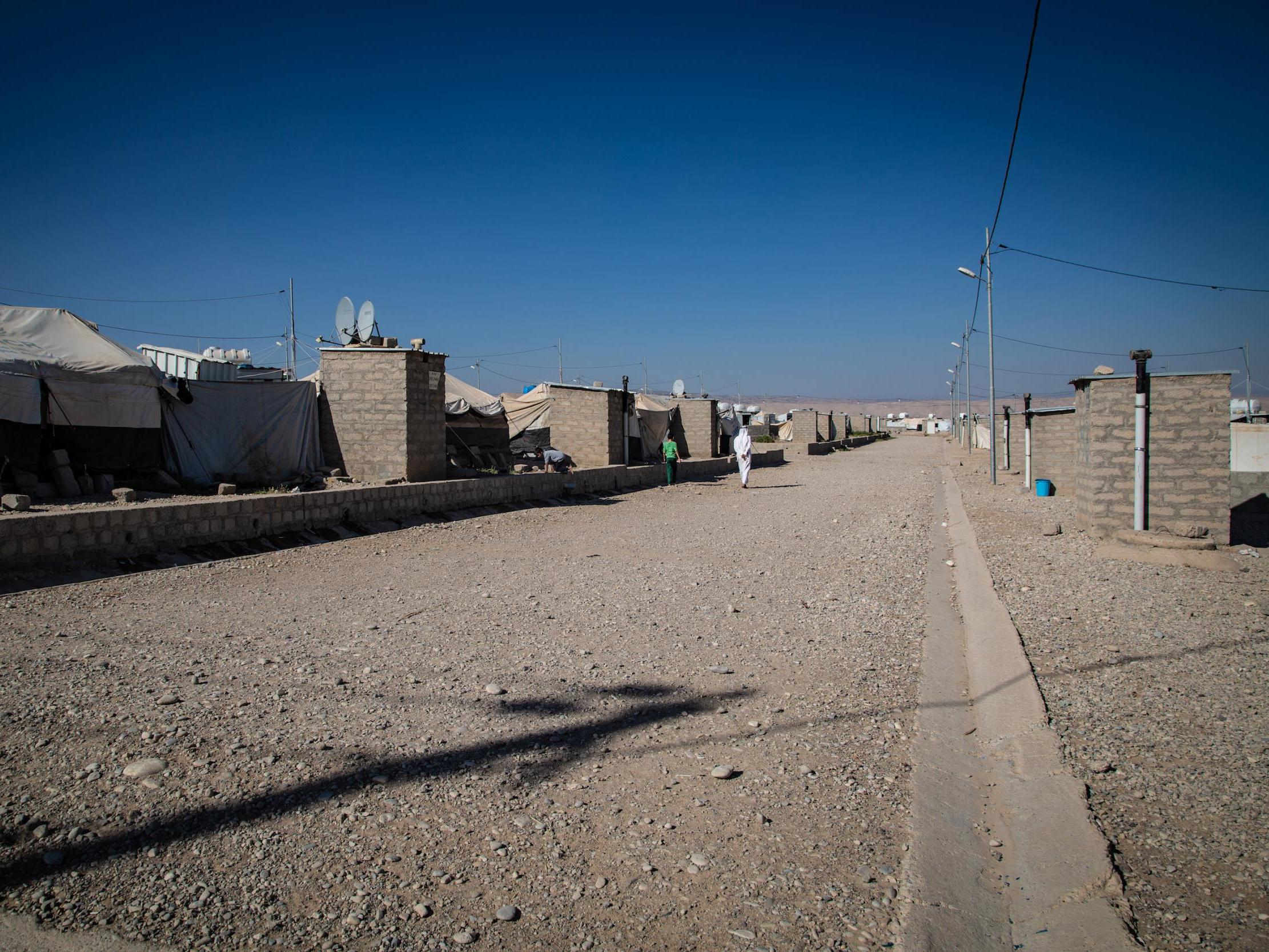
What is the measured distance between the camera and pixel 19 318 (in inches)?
462

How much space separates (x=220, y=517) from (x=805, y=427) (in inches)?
1656

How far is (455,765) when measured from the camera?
3.49 m

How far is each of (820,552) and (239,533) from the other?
23.0 feet

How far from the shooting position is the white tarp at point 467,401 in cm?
1783

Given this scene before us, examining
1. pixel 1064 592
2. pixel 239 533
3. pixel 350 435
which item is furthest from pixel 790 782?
pixel 350 435

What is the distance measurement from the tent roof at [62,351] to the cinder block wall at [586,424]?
1061cm

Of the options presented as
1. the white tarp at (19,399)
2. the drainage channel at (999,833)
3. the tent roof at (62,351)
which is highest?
the tent roof at (62,351)

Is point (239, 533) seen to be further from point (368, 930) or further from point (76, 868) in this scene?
point (368, 930)

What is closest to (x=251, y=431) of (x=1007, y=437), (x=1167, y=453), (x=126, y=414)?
(x=126, y=414)

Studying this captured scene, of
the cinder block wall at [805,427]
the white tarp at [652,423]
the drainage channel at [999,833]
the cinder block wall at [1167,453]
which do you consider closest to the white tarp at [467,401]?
the white tarp at [652,423]

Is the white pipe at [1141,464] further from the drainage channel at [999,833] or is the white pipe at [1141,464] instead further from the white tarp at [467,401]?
the white tarp at [467,401]

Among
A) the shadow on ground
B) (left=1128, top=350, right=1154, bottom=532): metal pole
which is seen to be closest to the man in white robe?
(left=1128, top=350, right=1154, bottom=532): metal pole

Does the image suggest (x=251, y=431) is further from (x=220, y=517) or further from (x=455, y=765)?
(x=455, y=765)

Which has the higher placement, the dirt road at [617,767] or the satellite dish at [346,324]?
the satellite dish at [346,324]
